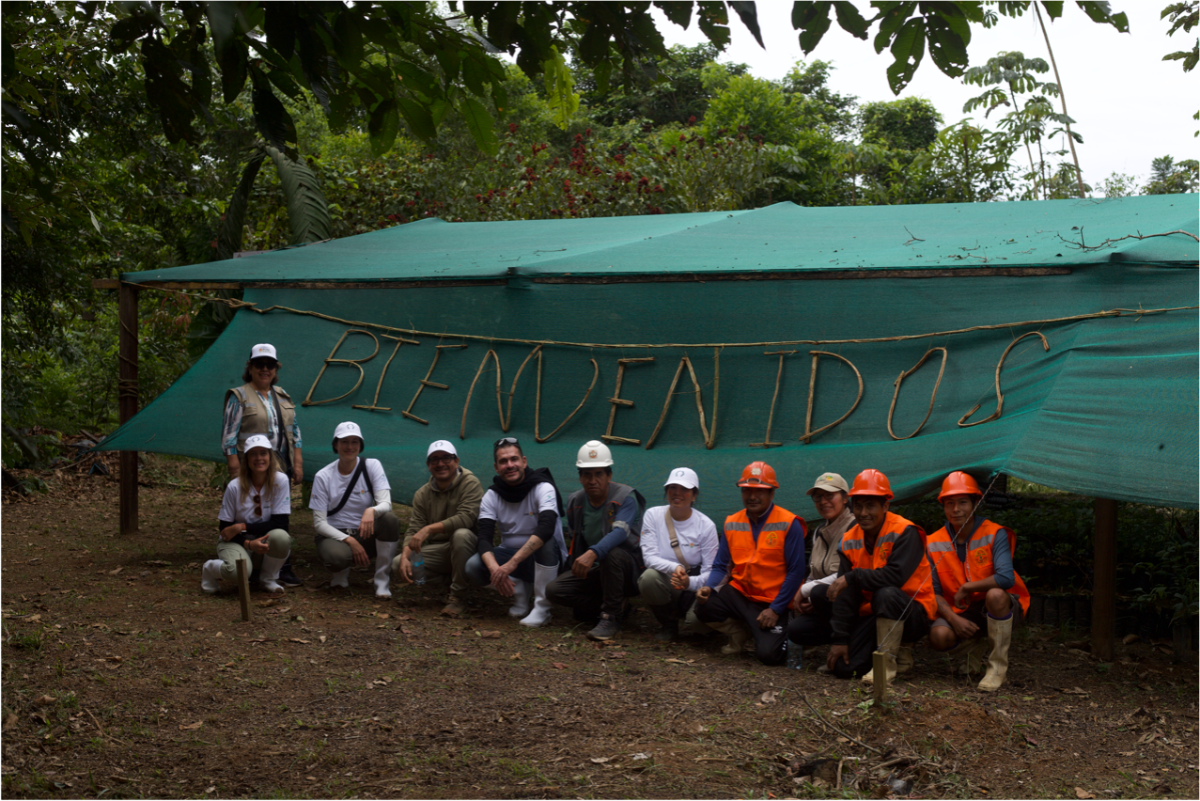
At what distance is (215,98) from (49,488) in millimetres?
3643

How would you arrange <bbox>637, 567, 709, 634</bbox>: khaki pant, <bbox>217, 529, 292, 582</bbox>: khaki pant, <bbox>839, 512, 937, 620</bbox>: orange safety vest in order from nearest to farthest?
1. <bbox>839, 512, 937, 620</bbox>: orange safety vest
2. <bbox>637, 567, 709, 634</bbox>: khaki pant
3. <bbox>217, 529, 292, 582</bbox>: khaki pant

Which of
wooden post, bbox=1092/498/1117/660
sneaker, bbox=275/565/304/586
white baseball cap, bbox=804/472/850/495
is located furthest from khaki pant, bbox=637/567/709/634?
sneaker, bbox=275/565/304/586

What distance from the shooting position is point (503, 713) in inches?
143

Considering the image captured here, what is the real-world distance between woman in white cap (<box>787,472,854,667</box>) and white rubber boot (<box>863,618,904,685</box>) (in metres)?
0.25

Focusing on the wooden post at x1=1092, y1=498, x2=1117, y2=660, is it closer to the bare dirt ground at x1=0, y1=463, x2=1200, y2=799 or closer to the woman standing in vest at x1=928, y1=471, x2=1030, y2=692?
the bare dirt ground at x1=0, y1=463, x2=1200, y2=799

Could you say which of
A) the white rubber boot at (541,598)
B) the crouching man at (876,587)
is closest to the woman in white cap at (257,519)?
the white rubber boot at (541,598)

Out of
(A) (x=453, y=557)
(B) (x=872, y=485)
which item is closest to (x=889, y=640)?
(B) (x=872, y=485)

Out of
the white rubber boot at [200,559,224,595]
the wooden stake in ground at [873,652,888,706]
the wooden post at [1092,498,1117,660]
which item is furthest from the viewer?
the white rubber boot at [200,559,224,595]

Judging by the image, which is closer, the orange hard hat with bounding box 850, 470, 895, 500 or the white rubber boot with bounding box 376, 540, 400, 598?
the orange hard hat with bounding box 850, 470, 895, 500

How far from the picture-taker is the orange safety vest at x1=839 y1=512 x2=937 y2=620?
3.97 m

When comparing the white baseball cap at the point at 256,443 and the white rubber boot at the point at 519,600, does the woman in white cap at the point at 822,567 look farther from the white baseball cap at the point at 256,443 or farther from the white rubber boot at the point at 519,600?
the white baseball cap at the point at 256,443

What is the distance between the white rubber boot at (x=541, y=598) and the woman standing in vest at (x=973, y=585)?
69.7 inches

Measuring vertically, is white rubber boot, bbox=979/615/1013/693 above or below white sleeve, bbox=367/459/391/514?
below

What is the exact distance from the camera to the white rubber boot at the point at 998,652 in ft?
12.6
